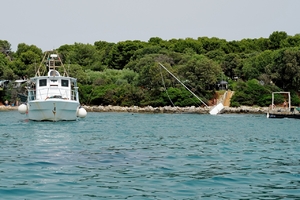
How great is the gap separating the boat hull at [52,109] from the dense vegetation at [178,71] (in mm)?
42068

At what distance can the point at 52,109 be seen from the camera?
48312 mm

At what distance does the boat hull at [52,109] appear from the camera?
48.1m

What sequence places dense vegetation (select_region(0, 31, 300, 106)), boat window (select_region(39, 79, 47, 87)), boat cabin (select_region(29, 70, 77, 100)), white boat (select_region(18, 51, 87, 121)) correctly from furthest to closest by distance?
1. dense vegetation (select_region(0, 31, 300, 106))
2. boat window (select_region(39, 79, 47, 87))
3. boat cabin (select_region(29, 70, 77, 100))
4. white boat (select_region(18, 51, 87, 121))

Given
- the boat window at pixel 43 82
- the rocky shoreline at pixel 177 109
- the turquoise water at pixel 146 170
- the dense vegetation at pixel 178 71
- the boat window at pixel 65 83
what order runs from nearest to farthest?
1. the turquoise water at pixel 146 170
2. the boat window at pixel 43 82
3. the boat window at pixel 65 83
4. the rocky shoreline at pixel 177 109
5. the dense vegetation at pixel 178 71

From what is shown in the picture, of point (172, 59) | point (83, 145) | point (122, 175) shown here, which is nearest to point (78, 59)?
point (172, 59)

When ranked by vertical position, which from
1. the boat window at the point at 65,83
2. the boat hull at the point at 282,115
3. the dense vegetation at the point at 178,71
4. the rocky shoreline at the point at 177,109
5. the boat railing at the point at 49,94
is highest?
the dense vegetation at the point at 178,71

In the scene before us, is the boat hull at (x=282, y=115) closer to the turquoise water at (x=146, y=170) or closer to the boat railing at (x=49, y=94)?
the boat railing at (x=49, y=94)

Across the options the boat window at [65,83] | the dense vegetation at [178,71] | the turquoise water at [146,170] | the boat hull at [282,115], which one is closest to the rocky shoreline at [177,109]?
the dense vegetation at [178,71]

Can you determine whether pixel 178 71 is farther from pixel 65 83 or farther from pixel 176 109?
pixel 65 83

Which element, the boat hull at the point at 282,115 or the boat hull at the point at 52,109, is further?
the boat hull at the point at 282,115

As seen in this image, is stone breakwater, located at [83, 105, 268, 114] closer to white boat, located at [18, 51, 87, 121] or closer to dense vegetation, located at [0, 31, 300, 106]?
dense vegetation, located at [0, 31, 300, 106]

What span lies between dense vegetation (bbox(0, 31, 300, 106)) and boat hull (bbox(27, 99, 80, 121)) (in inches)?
1656

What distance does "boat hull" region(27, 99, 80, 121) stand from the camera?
4806 centimetres

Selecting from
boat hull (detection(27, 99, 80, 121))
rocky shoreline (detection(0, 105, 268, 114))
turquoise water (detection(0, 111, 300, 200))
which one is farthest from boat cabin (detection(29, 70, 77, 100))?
rocky shoreline (detection(0, 105, 268, 114))
